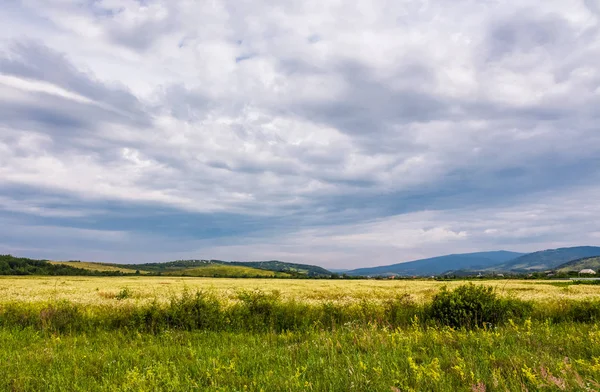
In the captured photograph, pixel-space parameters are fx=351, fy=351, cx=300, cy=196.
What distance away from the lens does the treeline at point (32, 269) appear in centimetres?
12362

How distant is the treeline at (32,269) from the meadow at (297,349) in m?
135

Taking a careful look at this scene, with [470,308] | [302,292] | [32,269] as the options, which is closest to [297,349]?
[470,308]

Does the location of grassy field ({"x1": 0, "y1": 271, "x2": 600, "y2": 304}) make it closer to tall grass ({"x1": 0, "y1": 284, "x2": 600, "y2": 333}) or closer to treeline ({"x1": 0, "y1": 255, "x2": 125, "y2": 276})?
tall grass ({"x1": 0, "y1": 284, "x2": 600, "y2": 333})

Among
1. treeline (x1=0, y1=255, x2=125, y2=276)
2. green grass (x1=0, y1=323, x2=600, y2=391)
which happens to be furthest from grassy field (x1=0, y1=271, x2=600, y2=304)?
treeline (x1=0, y1=255, x2=125, y2=276)

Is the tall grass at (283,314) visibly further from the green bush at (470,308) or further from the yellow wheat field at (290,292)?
the yellow wheat field at (290,292)

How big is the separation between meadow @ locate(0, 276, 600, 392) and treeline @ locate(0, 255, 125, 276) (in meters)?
135

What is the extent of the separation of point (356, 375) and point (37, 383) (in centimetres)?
548

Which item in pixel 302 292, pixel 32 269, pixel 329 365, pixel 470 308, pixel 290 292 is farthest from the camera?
pixel 32 269

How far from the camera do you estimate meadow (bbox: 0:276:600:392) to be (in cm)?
493

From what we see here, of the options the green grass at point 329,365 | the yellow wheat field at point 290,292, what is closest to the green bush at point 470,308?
the yellow wheat field at point 290,292

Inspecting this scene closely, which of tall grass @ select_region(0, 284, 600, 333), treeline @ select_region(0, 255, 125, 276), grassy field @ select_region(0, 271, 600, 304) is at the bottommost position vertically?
treeline @ select_region(0, 255, 125, 276)

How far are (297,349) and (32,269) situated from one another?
525 ft

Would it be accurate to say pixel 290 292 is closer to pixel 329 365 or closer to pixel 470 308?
pixel 470 308

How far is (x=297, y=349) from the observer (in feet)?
24.6
